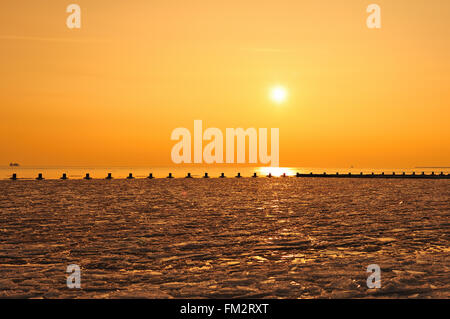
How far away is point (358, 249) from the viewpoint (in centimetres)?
1088

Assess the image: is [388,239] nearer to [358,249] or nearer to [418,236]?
[418,236]

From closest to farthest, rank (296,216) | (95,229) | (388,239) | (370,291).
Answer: (370,291), (388,239), (95,229), (296,216)

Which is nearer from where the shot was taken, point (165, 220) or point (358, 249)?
point (358, 249)

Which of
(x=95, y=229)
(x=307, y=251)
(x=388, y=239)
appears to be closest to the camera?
(x=307, y=251)

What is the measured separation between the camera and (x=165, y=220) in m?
17.0

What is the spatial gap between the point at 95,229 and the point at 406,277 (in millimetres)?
10163
